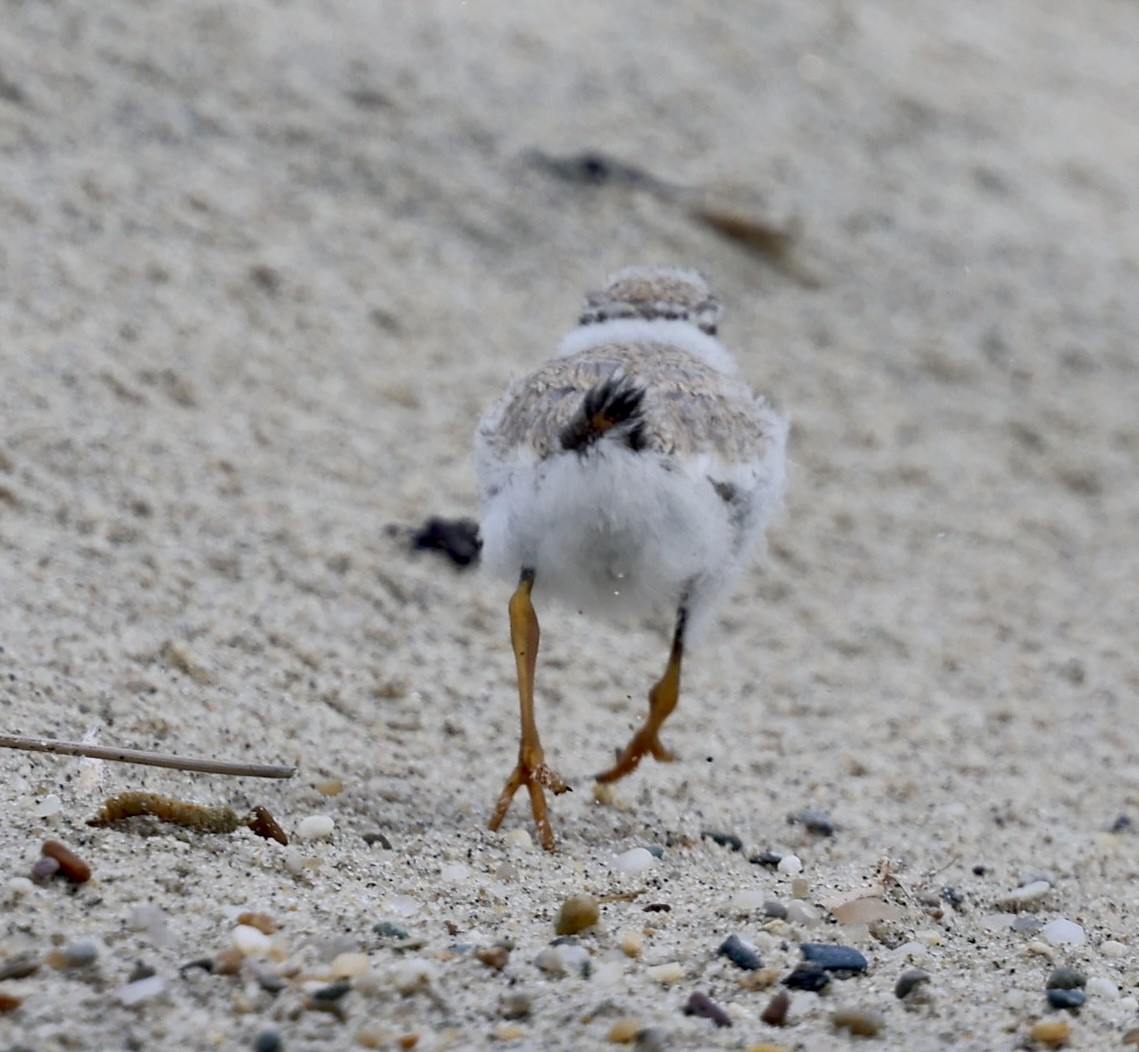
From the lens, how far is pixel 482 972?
2383 mm

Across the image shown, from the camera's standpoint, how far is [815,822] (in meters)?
3.60

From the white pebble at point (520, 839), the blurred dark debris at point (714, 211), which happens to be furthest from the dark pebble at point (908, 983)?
the blurred dark debris at point (714, 211)

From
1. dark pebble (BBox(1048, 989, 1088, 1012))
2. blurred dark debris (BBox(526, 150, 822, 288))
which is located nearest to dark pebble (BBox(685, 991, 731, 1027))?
dark pebble (BBox(1048, 989, 1088, 1012))

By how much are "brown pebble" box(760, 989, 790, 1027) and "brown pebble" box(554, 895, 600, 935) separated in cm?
37

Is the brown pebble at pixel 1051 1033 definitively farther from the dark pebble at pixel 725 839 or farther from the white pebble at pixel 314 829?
the white pebble at pixel 314 829

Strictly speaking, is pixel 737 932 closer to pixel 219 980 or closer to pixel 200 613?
pixel 219 980

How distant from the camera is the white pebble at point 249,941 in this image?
2.29 metres

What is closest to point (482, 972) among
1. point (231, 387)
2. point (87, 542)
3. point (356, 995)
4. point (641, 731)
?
point (356, 995)

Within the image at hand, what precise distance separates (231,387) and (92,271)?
0.57 meters

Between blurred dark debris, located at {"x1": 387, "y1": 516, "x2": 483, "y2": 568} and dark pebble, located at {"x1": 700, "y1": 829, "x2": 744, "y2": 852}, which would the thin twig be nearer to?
dark pebble, located at {"x1": 700, "y1": 829, "x2": 744, "y2": 852}

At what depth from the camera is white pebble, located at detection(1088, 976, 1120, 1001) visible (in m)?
2.54

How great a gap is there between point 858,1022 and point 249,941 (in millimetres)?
866

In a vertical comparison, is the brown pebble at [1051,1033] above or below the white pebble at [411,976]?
above

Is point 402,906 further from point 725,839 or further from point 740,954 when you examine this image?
point 725,839
